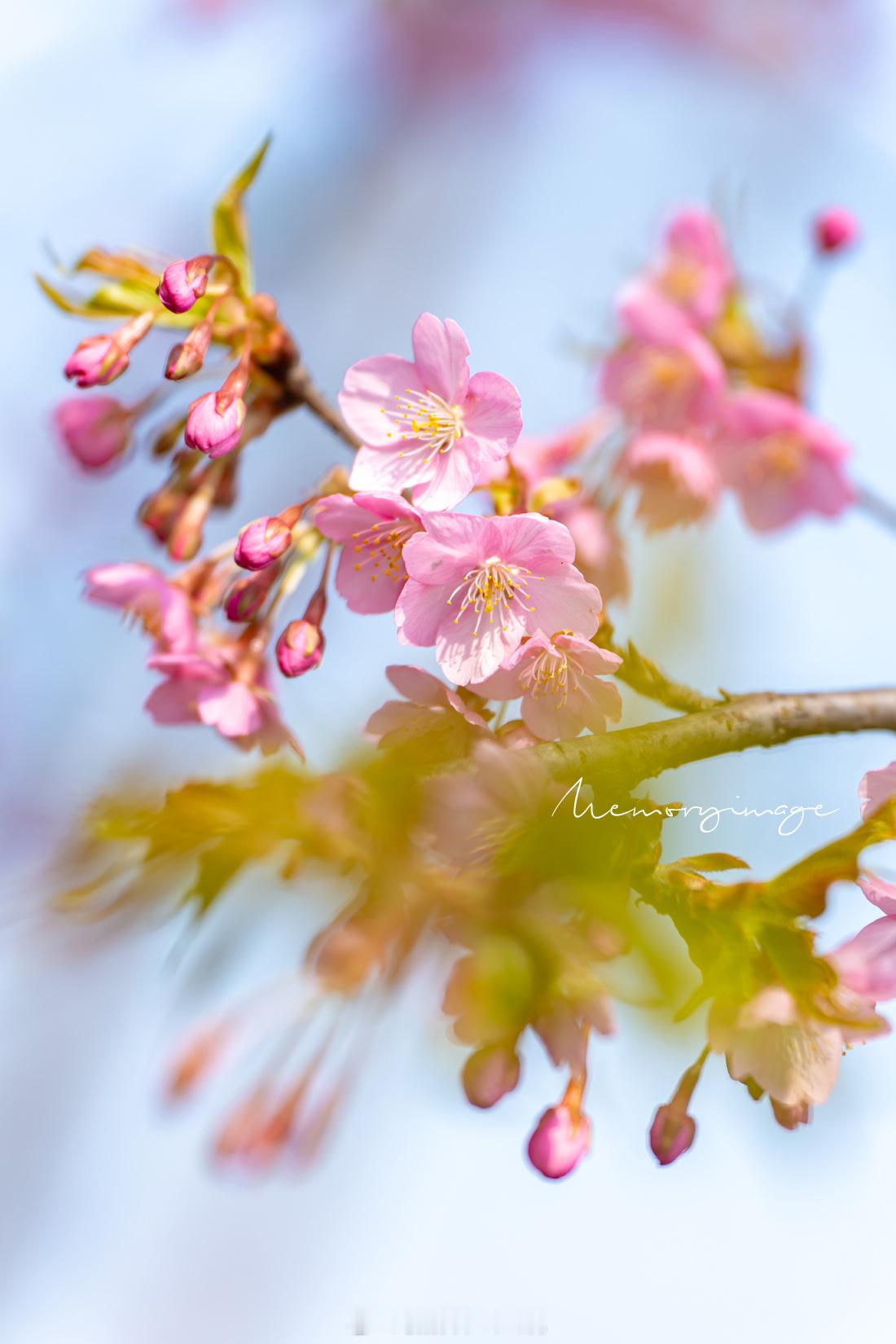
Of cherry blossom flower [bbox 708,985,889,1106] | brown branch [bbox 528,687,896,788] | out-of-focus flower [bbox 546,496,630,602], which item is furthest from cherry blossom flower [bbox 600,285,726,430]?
cherry blossom flower [bbox 708,985,889,1106]

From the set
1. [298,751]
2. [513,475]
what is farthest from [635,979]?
[513,475]

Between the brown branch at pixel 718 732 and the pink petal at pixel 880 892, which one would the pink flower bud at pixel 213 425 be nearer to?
the brown branch at pixel 718 732

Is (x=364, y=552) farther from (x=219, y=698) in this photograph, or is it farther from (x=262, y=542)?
(x=219, y=698)

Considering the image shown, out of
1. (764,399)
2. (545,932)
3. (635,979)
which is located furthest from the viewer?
(764,399)

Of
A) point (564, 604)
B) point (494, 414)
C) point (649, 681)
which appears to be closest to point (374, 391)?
point (494, 414)

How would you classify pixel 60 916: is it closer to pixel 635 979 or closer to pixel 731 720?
pixel 635 979

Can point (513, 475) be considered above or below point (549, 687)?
above
